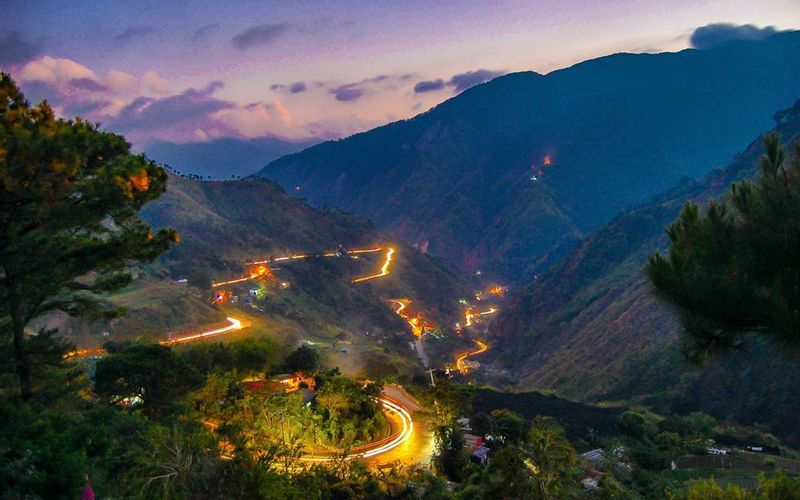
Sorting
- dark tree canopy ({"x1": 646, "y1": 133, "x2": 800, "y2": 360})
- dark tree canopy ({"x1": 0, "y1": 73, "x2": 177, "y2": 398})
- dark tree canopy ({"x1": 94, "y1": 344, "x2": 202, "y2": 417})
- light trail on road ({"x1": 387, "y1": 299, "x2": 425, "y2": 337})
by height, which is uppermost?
dark tree canopy ({"x1": 0, "y1": 73, "x2": 177, "y2": 398})

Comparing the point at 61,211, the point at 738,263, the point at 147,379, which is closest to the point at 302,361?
the point at 147,379

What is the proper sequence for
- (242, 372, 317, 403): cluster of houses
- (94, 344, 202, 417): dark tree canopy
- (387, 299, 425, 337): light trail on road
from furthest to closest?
(387, 299, 425, 337): light trail on road → (242, 372, 317, 403): cluster of houses → (94, 344, 202, 417): dark tree canopy

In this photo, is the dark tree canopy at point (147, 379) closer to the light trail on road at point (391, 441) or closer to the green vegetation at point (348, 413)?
the green vegetation at point (348, 413)

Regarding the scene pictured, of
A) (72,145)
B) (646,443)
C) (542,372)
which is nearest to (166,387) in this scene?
(72,145)

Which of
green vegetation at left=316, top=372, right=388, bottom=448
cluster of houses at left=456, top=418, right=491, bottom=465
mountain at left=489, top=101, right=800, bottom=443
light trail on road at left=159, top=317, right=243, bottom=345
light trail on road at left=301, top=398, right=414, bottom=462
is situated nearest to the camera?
light trail on road at left=301, top=398, right=414, bottom=462

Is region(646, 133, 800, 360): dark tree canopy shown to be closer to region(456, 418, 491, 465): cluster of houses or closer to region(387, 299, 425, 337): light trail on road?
region(456, 418, 491, 465): cluster of houses

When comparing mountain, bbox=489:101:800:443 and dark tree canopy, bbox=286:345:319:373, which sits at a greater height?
dark tree canopy, bbox=286:345:319:373

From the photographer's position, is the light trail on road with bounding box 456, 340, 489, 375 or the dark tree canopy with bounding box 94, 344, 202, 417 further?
the light trail on road with bounding box 456, 340, 489, 375

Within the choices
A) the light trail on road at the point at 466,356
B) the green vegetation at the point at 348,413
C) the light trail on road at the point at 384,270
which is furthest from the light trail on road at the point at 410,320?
the green vegetation at the point at 348,413

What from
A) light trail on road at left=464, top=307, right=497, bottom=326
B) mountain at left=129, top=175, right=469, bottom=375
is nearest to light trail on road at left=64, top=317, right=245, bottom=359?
mountain at left=129, top=175, right=469, bottom=375
